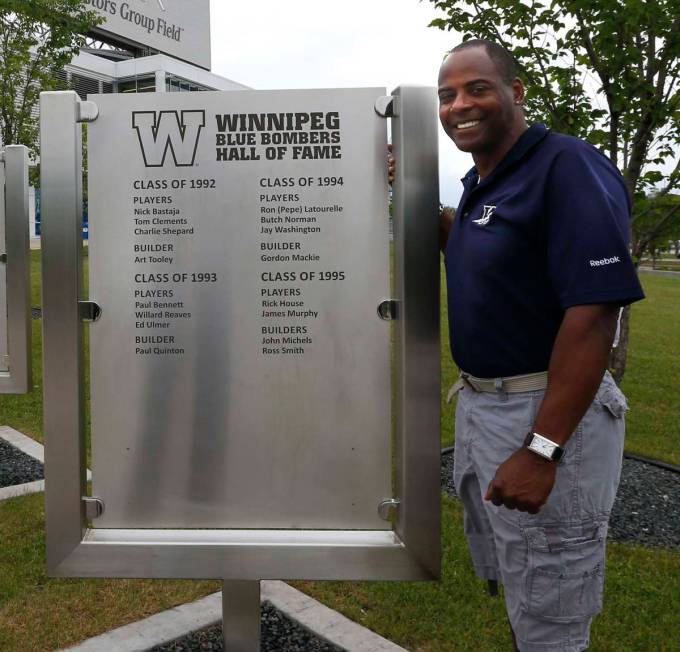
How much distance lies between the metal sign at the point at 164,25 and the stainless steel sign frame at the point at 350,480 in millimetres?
49100

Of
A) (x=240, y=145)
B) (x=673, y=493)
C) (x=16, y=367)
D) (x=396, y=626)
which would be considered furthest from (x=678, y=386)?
(x=240, y=145)

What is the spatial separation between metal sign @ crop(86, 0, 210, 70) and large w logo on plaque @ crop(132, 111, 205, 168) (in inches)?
1931

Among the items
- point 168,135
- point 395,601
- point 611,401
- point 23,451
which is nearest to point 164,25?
point 23,451

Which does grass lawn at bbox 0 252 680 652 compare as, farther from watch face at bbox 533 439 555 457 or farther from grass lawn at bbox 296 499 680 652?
watch face at bbox 533 439 555 457

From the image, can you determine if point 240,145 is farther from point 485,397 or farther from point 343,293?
point 485,397

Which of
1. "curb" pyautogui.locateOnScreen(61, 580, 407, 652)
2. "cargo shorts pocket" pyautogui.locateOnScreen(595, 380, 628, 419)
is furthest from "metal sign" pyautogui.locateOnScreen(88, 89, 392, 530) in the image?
"curb" pyautogui.locateOnScreen(61, 580, 407, 652)

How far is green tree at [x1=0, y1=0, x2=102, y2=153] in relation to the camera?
9.54 meters

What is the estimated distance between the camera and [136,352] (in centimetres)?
228

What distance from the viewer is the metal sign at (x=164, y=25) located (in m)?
48.2

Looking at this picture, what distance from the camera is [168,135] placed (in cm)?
225

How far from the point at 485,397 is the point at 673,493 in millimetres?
3413

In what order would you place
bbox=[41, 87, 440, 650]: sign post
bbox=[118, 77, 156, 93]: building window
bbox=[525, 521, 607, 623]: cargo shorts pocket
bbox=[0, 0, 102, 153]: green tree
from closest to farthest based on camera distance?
bbox=[525, 521, 607, 623]: cargo shorts pocket
bbox=[41, 87, 440, 650]: sign post
bbox=[0, 0, 102, 153]: green tree
bbox=[118, 77, 156, 93]: building window

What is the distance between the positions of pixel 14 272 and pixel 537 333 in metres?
4.01

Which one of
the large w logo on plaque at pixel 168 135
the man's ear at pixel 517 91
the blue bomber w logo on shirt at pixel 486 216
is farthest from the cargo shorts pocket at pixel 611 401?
the large w logo on plaque at pixel 168 135
